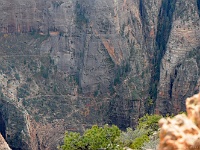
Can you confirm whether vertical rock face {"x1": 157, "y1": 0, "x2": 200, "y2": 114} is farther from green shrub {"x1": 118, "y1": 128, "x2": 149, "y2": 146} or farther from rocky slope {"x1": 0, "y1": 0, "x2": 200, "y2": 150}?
green shrub {"x1": 118, "y1": 128, "x2": 149, "y2": 146}

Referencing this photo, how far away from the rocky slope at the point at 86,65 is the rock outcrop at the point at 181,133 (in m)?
34.7

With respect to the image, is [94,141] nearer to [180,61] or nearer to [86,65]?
[86,65]

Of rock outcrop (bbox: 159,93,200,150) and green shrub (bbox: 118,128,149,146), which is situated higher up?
rock outcrop (bbox: 159,93,200,150)

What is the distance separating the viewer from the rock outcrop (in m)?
5.97

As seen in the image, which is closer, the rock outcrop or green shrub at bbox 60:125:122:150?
the rock outcrop

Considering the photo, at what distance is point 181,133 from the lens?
6086mm

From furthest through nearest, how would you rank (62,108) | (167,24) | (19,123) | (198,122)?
(167,24) → (62,108) → (19,123) → (198,122)

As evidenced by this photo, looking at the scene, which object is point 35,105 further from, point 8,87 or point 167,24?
point 167,24

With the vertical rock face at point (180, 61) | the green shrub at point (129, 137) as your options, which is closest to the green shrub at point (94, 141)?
the green shrub at point (129, 137)

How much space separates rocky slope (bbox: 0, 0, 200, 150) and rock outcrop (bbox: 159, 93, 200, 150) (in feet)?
114

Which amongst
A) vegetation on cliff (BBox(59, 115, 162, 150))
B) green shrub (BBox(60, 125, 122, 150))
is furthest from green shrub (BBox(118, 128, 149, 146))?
green shrub (BBox(60, 125, 122, 150))

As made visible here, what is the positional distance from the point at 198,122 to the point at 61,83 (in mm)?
37665

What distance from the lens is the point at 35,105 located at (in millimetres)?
41469

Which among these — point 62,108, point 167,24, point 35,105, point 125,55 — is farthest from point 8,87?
point 167,24
